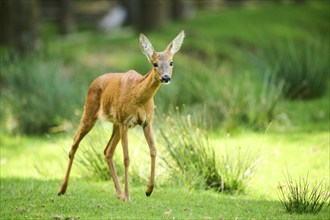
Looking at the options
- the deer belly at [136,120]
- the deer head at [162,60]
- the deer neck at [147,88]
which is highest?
the deer head at [162,60]

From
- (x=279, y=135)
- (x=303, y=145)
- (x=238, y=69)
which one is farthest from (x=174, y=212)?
(x=238, y=69)

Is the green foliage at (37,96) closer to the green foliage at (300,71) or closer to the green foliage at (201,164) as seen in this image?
the green foliage at (300,71)

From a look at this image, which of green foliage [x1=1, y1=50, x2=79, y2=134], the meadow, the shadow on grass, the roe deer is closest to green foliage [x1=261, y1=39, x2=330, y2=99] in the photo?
the meadow

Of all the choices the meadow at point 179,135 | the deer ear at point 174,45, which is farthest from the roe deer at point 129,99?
the meadow at point 179,135

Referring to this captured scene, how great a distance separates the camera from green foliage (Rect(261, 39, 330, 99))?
12664 mm

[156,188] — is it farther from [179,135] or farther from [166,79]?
[166,79]

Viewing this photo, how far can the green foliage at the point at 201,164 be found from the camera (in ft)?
26.2

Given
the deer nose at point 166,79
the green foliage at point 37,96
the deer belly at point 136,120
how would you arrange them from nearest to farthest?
the deer nose at point 166,79, the deer belly at point 136,120, the green foliage at point 37,96

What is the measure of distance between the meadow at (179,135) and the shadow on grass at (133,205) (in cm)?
1

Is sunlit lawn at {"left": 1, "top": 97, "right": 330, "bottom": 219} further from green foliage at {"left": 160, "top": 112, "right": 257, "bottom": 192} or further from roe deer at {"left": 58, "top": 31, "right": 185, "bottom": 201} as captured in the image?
roe deer at {"left": 58, "top": 31, "right": 185, "bottom": 201}

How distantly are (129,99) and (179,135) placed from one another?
1565mm

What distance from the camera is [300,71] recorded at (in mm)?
12711

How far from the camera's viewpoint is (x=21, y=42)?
16.9 meters

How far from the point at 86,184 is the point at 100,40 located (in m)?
15.1
